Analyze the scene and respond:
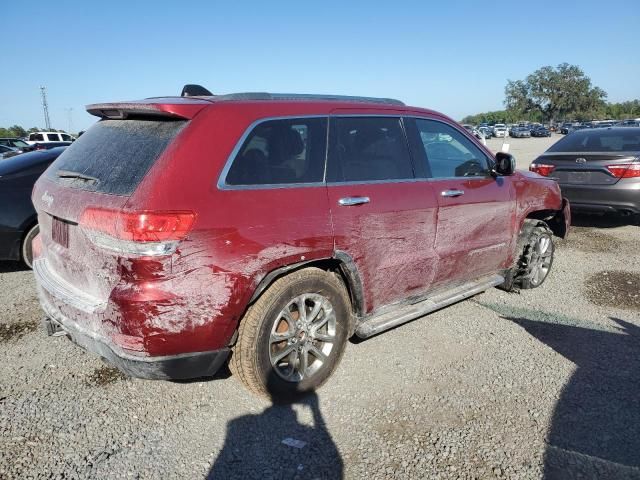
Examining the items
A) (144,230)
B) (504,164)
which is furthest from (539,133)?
(144,230)

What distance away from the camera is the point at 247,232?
8.99 ft

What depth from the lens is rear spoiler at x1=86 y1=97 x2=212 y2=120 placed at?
2.79 metres

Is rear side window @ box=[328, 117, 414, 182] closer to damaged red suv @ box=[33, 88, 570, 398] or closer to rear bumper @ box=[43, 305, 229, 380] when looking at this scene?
damaged red suv @ box=[33, 88, 570, 398]

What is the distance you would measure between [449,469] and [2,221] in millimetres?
5075

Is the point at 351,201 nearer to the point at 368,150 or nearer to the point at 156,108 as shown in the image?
the point at 368,150

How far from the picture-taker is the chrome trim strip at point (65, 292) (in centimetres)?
275

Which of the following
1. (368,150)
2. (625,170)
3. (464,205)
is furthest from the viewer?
(625,170)

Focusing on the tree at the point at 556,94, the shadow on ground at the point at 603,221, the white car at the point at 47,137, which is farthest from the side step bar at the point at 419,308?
the tree at the point at 556,94

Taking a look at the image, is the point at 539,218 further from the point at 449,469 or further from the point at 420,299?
the point at 449,469

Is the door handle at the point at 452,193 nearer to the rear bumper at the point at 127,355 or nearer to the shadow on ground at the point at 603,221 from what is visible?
the rear bumper at the point at 127,355

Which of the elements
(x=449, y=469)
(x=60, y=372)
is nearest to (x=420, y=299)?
(x=449, y=469)

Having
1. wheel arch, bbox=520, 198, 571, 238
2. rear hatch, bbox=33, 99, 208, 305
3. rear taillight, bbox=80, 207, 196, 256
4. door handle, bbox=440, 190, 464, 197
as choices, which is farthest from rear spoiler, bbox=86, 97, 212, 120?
wheel arch, bbox=520, 198, 571, 238

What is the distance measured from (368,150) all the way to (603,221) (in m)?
7.14

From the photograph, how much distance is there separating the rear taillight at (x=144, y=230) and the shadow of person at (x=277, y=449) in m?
1.15
